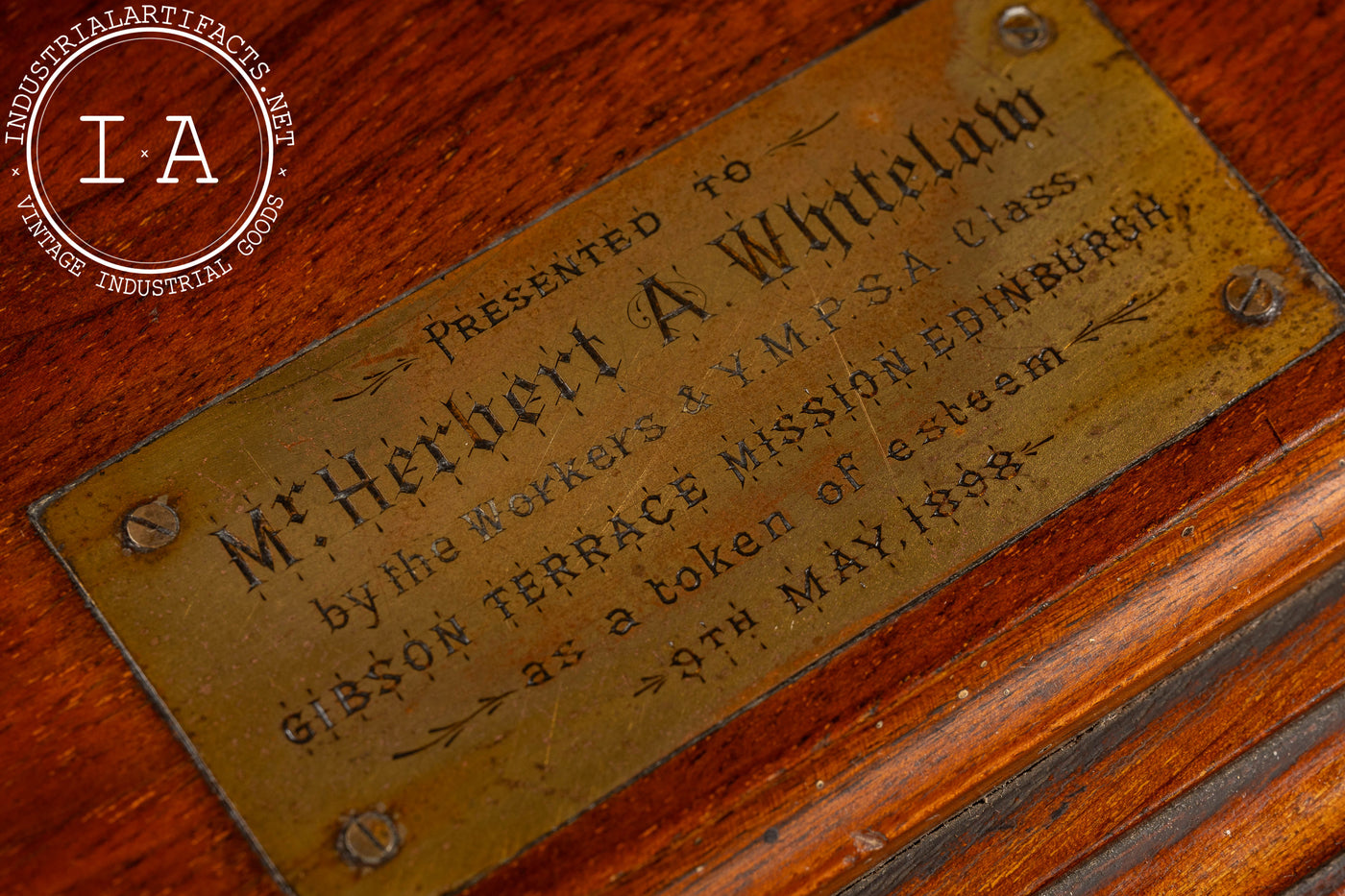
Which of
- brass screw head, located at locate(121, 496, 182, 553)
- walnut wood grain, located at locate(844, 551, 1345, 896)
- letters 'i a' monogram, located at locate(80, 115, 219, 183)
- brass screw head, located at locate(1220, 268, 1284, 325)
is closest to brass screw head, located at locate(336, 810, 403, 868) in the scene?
brass screw head, located at locate(121, 496, 182, 553)

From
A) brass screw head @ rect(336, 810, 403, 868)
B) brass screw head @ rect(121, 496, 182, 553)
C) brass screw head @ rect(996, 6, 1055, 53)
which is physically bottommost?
brass screw head @ rect(336, 810, 403, 868)

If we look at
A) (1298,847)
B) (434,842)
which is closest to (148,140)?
(434,842)

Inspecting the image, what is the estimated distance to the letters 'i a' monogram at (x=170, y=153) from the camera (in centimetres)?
104

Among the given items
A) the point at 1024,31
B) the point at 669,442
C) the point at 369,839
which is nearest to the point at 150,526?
the point at 369,839

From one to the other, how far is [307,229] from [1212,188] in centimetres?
100

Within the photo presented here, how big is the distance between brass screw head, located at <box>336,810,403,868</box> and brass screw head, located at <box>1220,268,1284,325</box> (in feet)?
3.27

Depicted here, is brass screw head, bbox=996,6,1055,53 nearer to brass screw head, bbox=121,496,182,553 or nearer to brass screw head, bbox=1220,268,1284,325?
brass screw head, bbox=1220,268,1284,325

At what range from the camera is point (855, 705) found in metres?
0.95

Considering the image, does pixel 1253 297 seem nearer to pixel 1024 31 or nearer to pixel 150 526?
pixel 1024 31

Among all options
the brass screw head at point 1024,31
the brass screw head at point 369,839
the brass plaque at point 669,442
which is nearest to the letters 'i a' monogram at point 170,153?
the brass plaque at point 669,442

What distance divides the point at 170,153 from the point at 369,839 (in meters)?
0.75

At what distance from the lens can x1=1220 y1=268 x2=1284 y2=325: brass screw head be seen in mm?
1006

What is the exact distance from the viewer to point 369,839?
888 mm

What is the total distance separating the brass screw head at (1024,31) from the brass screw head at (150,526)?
1.04 m
